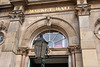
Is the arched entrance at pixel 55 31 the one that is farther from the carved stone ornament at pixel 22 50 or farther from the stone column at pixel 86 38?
the stone column at pixel 86 38

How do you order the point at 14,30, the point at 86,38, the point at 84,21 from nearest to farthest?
the point at 86,38, the point at 84,21, the point at 14,30

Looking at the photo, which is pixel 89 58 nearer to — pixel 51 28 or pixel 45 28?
pixel 51 28

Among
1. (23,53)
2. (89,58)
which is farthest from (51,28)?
(89,58)

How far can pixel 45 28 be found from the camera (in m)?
9.10

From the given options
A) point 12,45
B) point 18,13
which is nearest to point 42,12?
point 18,13

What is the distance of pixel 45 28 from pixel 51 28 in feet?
1.50

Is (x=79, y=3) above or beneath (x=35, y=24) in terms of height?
above

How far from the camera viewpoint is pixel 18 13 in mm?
8844

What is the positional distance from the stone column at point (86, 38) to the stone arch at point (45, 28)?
846mm

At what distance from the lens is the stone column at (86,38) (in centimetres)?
643

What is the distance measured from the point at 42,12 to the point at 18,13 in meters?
1.80

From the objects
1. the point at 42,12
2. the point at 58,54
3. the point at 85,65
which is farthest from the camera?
the point at 42,12

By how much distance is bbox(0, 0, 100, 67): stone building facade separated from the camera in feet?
23.9

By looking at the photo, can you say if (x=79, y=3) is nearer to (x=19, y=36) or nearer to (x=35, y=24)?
(x=35, y=24)
